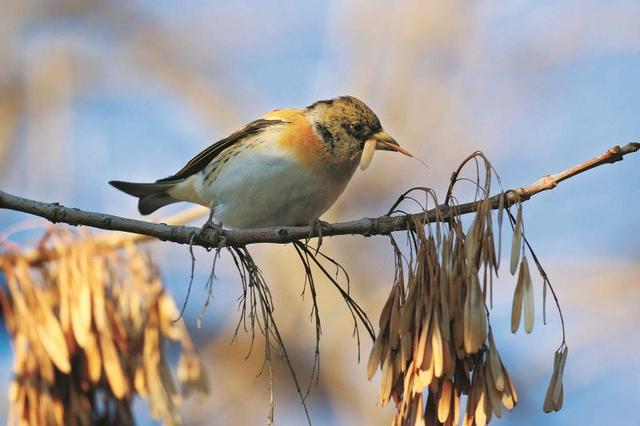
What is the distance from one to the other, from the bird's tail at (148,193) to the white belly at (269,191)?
2.20 ft

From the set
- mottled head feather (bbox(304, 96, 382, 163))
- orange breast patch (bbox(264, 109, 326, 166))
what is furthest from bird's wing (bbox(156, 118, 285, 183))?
mottled head feather (bbox(304, 96, 382, 163))

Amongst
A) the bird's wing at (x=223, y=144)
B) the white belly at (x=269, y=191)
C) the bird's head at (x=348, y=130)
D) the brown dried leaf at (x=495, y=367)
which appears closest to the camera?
the brown dried leaf at (x=495, y=367)

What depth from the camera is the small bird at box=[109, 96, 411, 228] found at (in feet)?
12.5

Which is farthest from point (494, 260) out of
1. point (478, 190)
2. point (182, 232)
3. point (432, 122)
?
point (432, 122)

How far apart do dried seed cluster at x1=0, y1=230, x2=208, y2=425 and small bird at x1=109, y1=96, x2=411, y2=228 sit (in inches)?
22.7

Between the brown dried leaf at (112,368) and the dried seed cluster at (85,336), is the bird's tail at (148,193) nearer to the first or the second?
the dried seed cluster at (85,336)

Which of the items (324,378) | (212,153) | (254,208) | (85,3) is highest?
(85,3)

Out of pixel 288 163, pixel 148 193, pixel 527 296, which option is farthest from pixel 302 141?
pixel 527 296

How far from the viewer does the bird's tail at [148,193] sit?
182 inches

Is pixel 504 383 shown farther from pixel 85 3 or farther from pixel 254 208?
pixel 85 3

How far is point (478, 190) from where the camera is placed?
2301 mm

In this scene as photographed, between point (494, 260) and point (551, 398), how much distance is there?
1.14 ft

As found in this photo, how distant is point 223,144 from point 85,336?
140 centimetres

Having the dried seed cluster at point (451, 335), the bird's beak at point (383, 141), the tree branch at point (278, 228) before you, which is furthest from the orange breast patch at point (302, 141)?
→ the dried seed cluster at point (451, 335)
